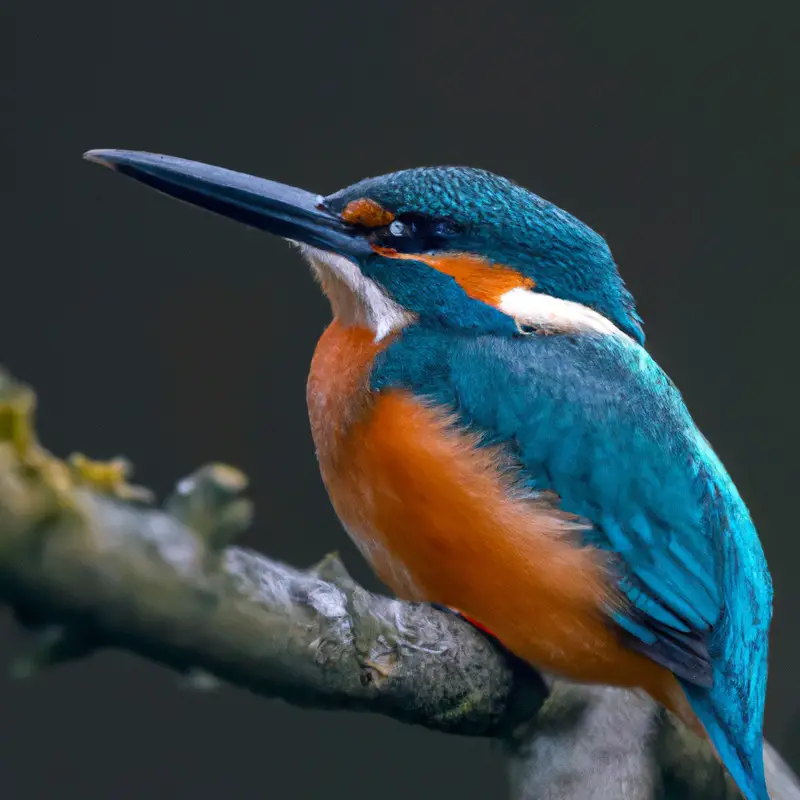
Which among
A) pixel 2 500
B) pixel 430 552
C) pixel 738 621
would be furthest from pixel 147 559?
pixel 738 621

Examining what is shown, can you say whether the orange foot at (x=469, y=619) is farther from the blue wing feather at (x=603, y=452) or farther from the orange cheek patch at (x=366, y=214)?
the orange cheek patch at (x=366, y=214)

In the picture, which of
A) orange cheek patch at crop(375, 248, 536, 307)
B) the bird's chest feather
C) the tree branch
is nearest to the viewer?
the tree branch

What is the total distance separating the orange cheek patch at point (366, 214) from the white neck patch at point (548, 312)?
0.17 metres

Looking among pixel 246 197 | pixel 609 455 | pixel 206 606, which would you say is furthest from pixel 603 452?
pixel 206 606

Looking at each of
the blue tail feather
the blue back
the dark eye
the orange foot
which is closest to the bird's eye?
the dark eye

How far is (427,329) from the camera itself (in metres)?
1.19

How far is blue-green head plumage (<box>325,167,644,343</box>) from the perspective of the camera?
1.20 m

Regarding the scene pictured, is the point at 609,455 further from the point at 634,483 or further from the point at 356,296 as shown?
the point at 356,296

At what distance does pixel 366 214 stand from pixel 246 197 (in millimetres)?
140

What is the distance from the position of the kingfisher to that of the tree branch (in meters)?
0.12

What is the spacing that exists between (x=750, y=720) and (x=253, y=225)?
770 mm

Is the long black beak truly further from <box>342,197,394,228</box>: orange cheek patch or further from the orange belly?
A: the orange belly

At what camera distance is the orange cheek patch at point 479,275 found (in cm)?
120

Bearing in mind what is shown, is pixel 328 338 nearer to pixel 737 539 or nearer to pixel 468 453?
pixel 468 453
